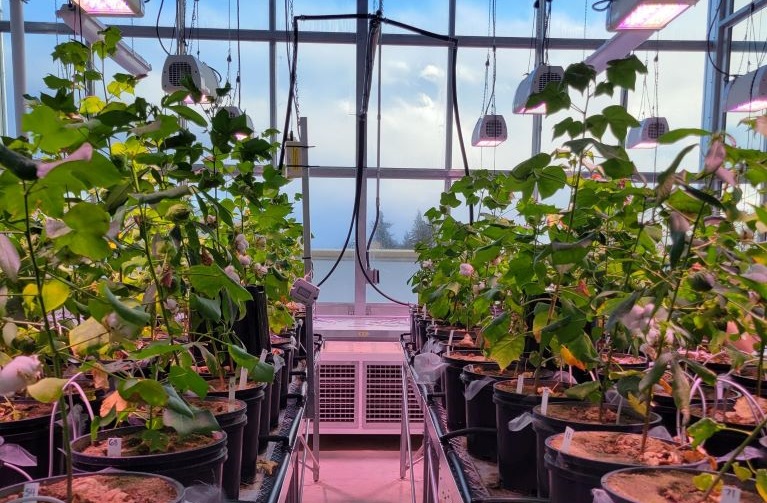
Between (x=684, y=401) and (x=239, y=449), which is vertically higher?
(x=684, y=401)

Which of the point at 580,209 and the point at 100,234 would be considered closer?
the point at 100,234

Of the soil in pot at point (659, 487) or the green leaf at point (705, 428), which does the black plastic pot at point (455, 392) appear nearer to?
the soil in pot at point (659, 487)

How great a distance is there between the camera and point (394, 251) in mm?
6383

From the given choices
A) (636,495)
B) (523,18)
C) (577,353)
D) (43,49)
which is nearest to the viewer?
(636,495)

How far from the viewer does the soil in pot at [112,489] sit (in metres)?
0.77

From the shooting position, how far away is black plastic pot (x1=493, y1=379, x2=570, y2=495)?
126 cm

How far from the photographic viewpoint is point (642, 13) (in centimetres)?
305

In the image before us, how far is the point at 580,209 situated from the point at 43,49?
640cm

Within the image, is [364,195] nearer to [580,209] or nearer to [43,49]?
[43,49]

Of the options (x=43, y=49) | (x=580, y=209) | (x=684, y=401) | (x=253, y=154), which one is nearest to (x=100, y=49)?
(x=253, y=154)

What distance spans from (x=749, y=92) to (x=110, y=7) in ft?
13.6

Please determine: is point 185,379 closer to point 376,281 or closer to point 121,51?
point 376,281

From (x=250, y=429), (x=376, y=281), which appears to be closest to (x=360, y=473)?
(x=376, y=281)

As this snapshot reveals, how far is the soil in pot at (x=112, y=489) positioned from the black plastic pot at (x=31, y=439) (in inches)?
11.5
